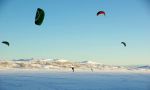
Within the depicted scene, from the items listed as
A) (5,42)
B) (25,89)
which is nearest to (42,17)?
(5,42)

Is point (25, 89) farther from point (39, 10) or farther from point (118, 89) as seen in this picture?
point (39, 10)

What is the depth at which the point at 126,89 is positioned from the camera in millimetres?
55875

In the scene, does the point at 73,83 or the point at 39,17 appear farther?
the point at 73,83

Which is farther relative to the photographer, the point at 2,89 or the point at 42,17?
the point at 2,89

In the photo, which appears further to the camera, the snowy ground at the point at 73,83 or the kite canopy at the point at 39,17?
the snowy ground at the point at 73,83

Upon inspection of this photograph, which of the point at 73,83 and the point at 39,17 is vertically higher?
the point at 73,83

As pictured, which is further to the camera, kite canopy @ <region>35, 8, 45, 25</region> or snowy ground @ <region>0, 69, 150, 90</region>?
snowy ground @ <region>0, 69, 150, 90</region>

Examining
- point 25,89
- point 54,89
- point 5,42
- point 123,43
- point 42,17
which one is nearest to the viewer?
point 42,17

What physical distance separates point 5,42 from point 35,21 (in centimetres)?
566

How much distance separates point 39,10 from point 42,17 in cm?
67

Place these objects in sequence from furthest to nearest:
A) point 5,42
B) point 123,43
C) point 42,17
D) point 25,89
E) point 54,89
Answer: point 54,89 < point 25,89 < point 123,43 < point 5,42 < point 42,17

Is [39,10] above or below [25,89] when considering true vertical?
above

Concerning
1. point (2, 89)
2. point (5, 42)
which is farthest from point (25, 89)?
point (5, 42)

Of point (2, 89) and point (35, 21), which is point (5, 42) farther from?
point (2, 89)
